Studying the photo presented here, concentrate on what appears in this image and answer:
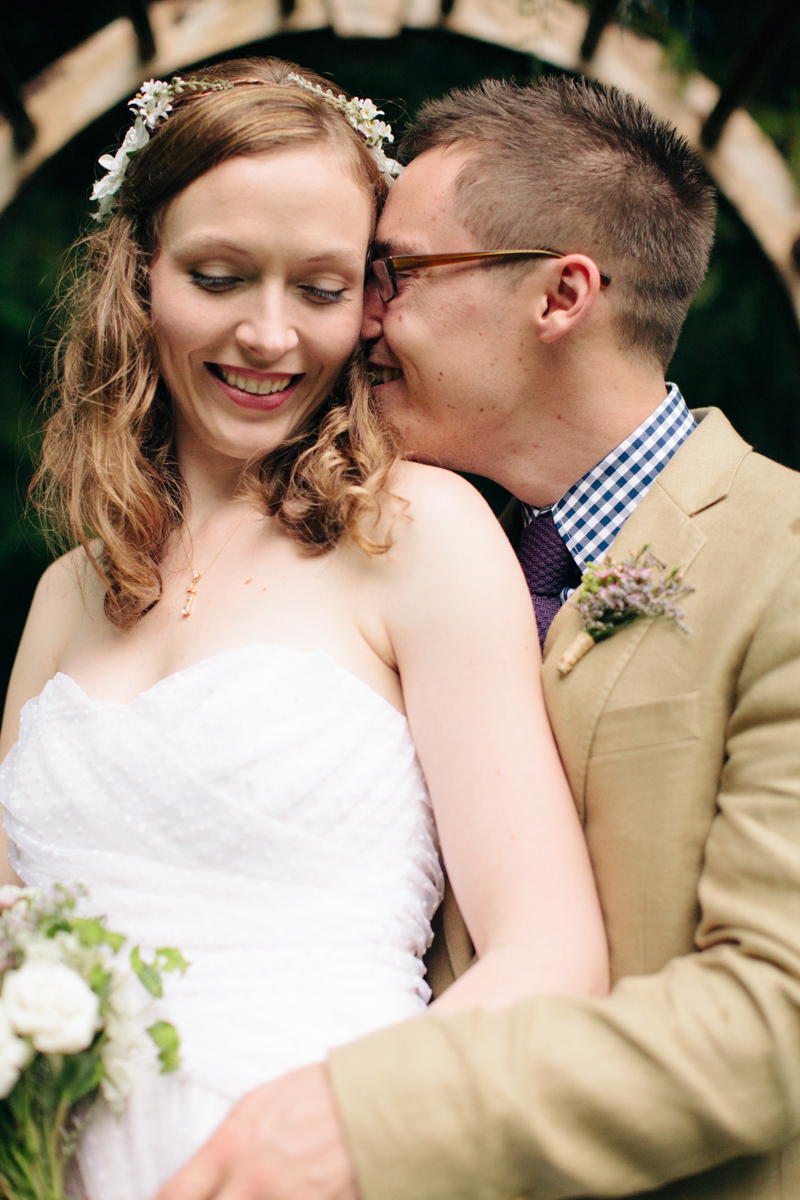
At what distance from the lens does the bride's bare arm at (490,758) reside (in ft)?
5.09

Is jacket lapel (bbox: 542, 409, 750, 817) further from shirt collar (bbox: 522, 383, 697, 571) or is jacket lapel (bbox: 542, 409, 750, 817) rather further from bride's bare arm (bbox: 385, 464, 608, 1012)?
shirt collar (bbox: 522, 383, 697, 571)

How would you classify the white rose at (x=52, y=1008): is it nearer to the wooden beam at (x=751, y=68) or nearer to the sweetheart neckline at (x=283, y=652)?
the sweetheart neckline at (x=283, y=652)

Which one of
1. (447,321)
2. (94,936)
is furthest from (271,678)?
(447,321)

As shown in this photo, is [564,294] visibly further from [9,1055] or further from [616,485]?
[9,1055]

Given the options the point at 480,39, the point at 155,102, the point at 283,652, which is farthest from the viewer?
the point at 480,39

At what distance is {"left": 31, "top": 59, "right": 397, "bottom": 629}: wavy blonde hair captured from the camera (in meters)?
1.95

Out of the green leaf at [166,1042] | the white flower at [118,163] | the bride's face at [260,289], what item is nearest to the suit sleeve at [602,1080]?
the green leaf at [166,1042]

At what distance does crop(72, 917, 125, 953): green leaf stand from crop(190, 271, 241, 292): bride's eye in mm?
1268

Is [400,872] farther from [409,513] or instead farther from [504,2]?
[504,2]

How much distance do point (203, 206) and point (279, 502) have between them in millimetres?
625

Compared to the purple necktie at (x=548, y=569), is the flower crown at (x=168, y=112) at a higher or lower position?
higher

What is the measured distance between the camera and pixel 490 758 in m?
1.65

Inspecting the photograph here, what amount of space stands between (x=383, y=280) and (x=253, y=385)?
1.44 ft

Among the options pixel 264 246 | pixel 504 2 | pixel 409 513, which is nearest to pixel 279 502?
pixel 409 513
